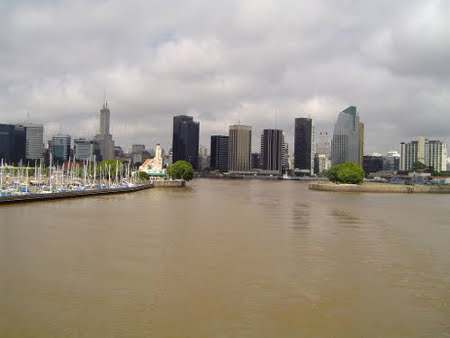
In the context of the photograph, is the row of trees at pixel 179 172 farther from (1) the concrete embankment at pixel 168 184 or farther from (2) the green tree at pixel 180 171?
(1) the concrete embankment at pixel 168 184

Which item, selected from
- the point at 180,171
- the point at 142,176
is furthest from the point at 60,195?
the point at 142,176

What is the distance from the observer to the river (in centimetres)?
1163

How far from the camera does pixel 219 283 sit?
51.2ft

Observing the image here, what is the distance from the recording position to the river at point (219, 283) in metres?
11.6

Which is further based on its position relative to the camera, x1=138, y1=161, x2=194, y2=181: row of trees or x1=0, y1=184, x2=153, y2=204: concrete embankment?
x1=138, y1=161, x2=194, y2=181: row of trees

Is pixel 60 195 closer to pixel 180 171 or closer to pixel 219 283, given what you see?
pixel 219 283

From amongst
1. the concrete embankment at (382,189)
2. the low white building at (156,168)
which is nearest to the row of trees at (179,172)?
the low white building at (156,168)

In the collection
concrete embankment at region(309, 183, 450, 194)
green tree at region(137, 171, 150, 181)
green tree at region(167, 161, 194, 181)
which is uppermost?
green tree at region(167, 161, 194, 181)

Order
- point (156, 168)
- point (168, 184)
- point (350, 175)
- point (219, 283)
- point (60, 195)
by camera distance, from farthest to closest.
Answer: point (156, 168)
point (350, 175)
point (168, 184)
point (60, 195)
point (219, 283)

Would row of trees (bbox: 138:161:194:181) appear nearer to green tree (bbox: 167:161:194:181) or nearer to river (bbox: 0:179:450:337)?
green tree (bbox: 167:161:194:181)

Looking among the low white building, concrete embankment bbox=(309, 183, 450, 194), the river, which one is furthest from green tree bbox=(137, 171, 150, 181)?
the river

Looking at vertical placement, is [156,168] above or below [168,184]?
above

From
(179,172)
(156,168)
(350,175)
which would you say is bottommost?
(179,172)

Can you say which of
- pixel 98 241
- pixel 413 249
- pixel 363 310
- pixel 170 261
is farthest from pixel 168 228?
pixel 363 310
